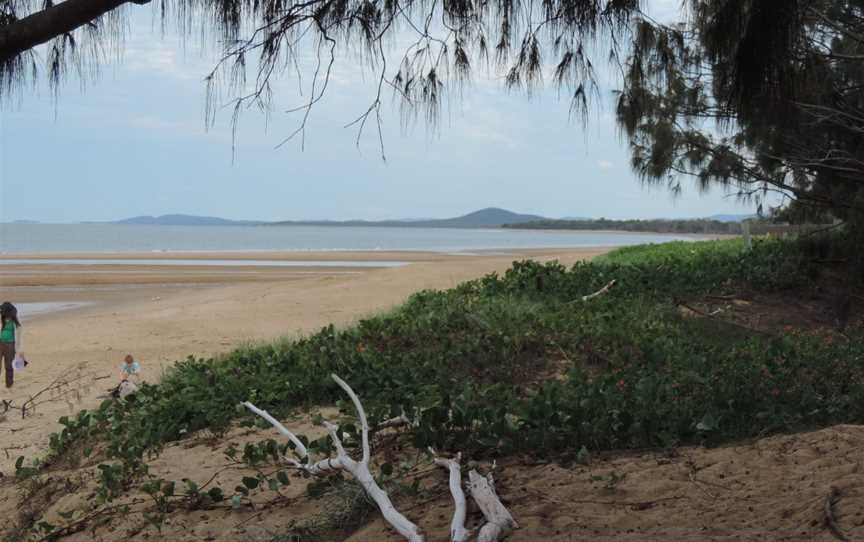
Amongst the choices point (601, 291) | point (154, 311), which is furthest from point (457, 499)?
point (154, 311)

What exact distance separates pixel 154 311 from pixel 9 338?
278 inches

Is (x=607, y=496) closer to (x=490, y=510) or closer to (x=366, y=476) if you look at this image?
(x=490, y=510)

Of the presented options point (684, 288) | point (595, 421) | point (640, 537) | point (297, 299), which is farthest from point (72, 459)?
point (297, 299)

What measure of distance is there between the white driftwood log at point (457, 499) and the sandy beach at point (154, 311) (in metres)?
3.76

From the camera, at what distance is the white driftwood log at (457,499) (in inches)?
116

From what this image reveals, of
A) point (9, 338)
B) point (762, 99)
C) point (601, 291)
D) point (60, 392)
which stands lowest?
point (60, 392)

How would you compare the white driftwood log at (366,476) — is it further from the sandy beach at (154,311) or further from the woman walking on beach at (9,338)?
the woman walking on beach at (9,338)

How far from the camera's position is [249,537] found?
3.51 metres

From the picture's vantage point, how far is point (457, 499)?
126 inches

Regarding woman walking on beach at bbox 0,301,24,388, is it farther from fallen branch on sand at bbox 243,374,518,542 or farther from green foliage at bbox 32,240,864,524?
fallen branch on sand at bbox 243,374,518,542

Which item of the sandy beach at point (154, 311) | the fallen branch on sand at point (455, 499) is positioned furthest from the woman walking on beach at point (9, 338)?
the fallen branch on sand at point (455, 499)

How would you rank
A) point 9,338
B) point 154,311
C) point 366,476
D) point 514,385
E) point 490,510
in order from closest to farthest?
point 490,510 → point 366,476 → point 514,385 → point 9,338 → point 154,311

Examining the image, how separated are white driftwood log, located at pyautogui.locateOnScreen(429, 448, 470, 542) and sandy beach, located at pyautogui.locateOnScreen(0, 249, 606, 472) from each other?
3.76m

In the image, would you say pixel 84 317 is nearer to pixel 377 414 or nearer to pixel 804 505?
pixel 377 414
